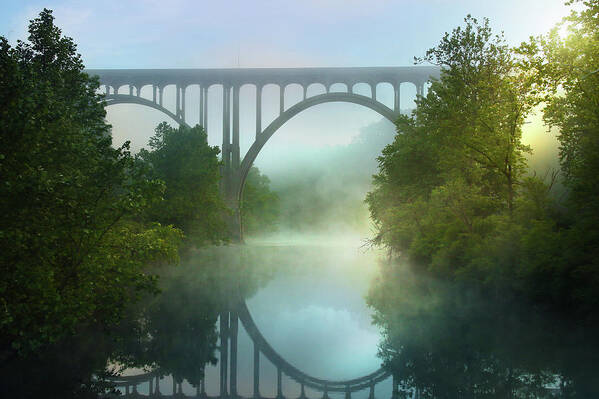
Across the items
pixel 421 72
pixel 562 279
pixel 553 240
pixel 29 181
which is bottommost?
pixel 562 279

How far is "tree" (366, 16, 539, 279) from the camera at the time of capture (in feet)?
66.2

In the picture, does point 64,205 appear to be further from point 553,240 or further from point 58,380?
point 553,240

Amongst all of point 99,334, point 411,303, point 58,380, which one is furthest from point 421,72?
point 58,380

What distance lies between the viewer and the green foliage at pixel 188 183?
33781 millimetres

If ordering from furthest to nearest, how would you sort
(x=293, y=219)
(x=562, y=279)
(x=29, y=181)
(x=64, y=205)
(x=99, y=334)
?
1. (x=293, y=219)
2. (x=562, y=279)
3. (x=99, y=334)
4. (x=64, y=205)
5. (x=29, y=181)

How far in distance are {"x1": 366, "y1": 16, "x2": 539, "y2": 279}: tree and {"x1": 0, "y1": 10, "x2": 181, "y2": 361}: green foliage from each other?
40.5ft

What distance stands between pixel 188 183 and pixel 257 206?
3506 cm

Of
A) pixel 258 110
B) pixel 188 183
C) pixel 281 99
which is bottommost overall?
pixel 188 183

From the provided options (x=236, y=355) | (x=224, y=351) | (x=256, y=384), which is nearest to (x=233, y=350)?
(x=224, y=351)

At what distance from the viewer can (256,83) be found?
159 ft

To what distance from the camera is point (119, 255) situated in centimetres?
1171

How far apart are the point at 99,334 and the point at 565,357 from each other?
9537 millimetres

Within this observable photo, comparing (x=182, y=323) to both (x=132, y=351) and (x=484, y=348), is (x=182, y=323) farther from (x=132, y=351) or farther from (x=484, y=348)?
(x=484, y=348)

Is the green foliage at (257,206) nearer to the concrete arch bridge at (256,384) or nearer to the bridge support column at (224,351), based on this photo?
the bridge support column at (224,351)
